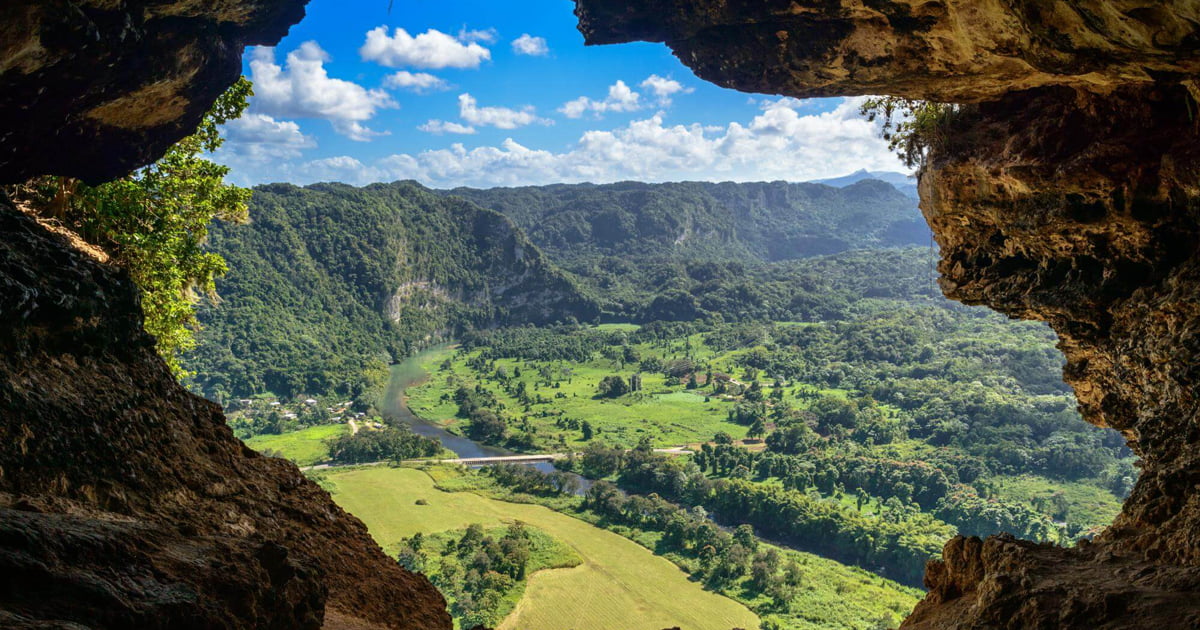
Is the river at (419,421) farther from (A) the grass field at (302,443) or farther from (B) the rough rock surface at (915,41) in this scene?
(B) the rough rock surface at (915,41)

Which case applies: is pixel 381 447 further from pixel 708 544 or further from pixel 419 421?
pixel 708 544

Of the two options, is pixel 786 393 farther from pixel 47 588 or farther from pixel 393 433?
pixel 47 588

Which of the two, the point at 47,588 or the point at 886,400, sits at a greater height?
the point at 47,588

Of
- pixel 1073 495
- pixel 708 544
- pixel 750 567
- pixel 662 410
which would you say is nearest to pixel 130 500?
pixel 750 567

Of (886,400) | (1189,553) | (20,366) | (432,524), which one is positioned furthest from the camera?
(886,400)

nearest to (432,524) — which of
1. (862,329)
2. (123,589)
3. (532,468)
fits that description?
(532,468)

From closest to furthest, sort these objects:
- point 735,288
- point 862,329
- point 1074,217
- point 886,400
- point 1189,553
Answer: point 1189,553 < point 1074,217 < point 886,400 < point 862,329 < point 735,288
